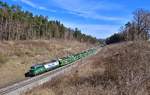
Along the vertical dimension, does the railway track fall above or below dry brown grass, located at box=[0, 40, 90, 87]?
below

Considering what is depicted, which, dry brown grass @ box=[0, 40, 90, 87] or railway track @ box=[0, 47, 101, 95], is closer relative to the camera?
railway track @ box=[0, 47, 101, 95]

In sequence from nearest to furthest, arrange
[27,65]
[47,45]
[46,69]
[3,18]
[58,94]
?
1. [58,94]
2. [46,69]
3. [27,65]
4. [47,45]
5. [3,18]

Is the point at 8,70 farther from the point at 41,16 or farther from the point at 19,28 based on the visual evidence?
the point at 41,16

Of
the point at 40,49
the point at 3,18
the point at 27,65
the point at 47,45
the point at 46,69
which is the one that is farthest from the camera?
the point at 3,18

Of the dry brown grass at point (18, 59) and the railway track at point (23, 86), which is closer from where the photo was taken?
the railway track at point (23, 86)

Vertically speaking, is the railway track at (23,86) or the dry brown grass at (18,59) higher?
the dry brown grass at (18,59)

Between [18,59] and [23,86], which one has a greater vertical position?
[18,59]

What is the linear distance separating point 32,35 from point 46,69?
257 ft

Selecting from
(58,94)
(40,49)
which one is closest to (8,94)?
(58,94)

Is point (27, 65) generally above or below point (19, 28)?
below

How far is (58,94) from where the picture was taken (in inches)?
703

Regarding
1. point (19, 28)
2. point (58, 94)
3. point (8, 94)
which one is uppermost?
point (19, 28)

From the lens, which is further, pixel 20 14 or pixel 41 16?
pixel 41 16

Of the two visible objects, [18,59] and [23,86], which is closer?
[23,86]
